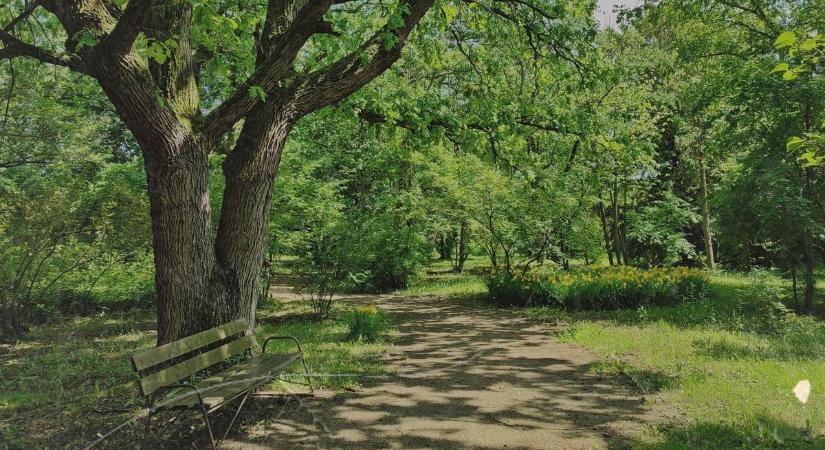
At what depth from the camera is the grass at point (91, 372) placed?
4863mm

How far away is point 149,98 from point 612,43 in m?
21.5

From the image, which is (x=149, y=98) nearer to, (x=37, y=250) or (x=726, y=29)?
(x=37, y=250)

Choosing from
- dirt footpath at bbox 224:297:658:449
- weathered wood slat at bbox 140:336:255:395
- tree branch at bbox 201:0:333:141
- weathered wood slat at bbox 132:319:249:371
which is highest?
tree branch at bbox 201:0:333:141

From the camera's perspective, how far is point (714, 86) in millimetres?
14453

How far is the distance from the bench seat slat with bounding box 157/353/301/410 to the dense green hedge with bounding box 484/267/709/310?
783 centimetres

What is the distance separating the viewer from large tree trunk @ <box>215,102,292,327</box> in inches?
217

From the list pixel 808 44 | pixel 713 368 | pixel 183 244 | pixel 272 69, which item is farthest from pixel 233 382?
pixel 713 368

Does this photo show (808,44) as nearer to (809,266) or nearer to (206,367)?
Answer: (206,367)

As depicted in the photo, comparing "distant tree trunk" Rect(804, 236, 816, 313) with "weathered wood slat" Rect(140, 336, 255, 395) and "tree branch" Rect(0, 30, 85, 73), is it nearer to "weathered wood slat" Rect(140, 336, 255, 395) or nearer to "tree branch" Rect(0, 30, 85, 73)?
"weathered wood slat" Rect(140, 336, 255, 395)

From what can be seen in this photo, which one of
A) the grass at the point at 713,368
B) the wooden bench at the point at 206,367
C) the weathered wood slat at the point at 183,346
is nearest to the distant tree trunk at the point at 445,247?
the grass at the point at 713,368

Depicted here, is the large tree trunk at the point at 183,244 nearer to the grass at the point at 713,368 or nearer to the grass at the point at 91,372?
the grass at the point at 91,372

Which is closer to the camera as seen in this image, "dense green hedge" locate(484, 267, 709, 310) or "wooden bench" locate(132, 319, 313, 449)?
"wooden bench" locate(132, 319, 313, 449)

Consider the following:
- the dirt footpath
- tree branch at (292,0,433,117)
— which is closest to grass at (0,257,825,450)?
the dirt footpath

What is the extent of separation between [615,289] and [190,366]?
9.42 meters
